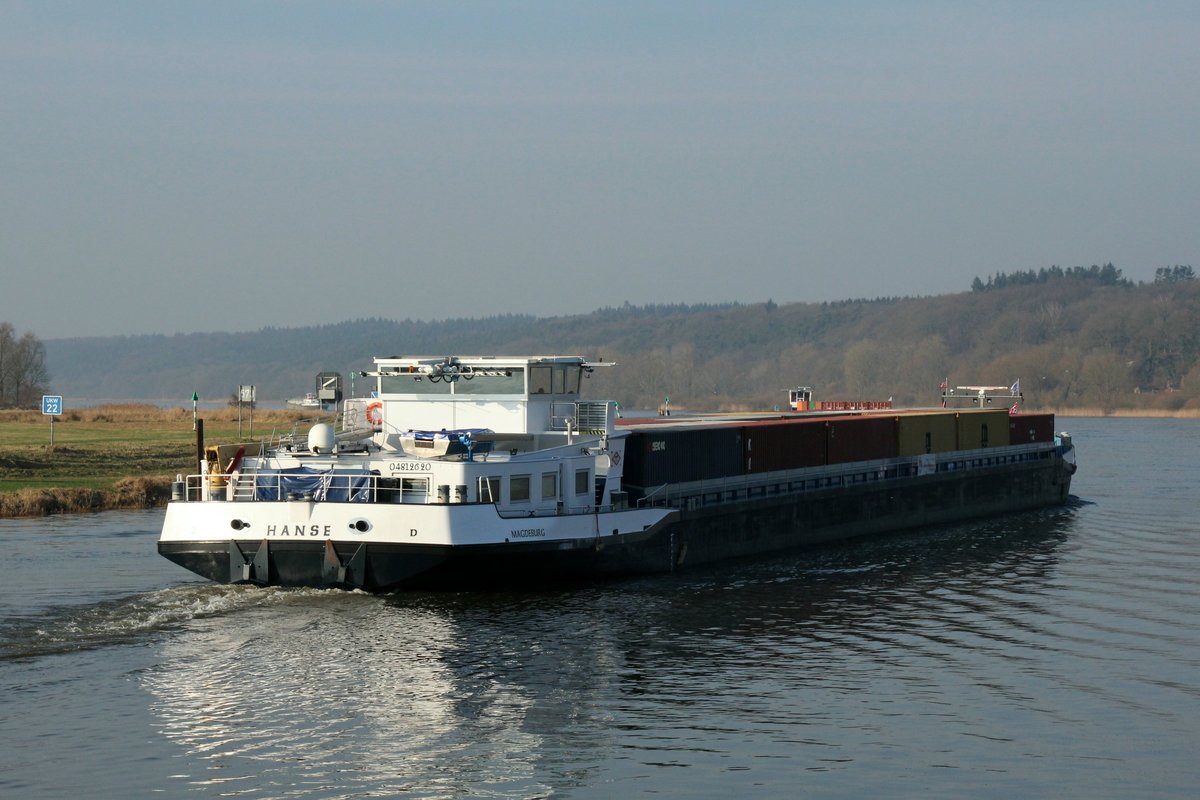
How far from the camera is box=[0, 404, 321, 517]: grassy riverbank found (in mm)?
53812

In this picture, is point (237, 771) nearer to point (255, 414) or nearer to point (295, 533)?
point (295, 533)

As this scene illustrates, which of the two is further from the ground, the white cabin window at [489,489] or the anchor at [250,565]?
the white cabin window at [489,489]

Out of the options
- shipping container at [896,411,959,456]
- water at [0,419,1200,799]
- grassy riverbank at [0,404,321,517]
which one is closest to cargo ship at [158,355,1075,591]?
water at [0,419,1200,799]

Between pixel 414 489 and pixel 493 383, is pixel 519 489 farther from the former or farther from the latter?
pixel 493 383

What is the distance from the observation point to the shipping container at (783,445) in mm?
46562

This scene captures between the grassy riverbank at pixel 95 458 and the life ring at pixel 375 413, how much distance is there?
429 cm

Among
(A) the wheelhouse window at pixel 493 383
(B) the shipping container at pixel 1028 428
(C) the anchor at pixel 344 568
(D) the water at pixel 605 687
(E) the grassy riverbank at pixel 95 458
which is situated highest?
(A) the wheelhouse window at pixel 493 383

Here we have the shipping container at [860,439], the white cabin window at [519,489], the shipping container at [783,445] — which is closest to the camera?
the white cabin window at [519,489]

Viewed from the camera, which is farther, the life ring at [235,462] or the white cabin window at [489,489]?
the life ring at [235,462]

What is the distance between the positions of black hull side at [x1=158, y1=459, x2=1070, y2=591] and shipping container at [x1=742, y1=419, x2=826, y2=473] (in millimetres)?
1219

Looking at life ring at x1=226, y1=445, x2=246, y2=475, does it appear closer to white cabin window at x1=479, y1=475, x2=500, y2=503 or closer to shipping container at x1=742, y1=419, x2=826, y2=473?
white cabin window at x1=479, y1=475, x2=500, y2=503

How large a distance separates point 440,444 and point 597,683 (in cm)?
1012

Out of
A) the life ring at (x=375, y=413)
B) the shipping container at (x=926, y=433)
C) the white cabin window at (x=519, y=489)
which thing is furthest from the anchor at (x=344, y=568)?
the shipping container at (x=926, y=433)

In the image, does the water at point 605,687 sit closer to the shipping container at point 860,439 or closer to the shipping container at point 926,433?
the shipping container at point 860,439
